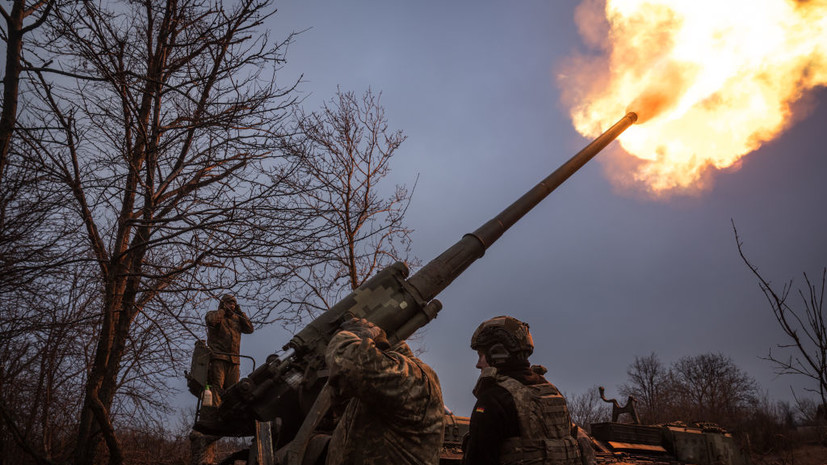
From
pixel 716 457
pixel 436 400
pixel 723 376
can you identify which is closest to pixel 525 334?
pixel 436 400

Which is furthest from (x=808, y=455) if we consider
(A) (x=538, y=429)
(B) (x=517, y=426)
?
(B) (x=517, y=426)

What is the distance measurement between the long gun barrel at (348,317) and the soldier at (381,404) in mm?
796

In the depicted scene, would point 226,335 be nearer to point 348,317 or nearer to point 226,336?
point 226,336

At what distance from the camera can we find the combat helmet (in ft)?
15.6

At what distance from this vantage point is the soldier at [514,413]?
4254 mm

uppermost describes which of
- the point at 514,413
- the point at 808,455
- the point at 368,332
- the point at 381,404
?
the point at 808,455

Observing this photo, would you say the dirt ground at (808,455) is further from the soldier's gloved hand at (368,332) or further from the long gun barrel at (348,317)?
the soldier's gloved hand at (368,332)

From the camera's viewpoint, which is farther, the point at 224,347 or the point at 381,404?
the point at 224,347

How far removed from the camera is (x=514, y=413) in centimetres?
437

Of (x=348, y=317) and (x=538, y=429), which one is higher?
(x=348, y=317)

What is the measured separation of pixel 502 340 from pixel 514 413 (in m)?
0.67

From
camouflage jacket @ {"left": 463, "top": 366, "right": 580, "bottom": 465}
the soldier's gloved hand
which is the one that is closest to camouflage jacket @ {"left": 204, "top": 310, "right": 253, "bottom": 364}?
camouflage jacket @ {"left": 463, "top": 366, "right": 580, "bottom": 465}

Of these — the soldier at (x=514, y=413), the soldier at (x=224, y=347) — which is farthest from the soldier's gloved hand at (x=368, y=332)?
the soldier at (x=224, y=347)

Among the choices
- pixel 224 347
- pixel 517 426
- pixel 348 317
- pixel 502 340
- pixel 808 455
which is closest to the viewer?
pixel 517 426
